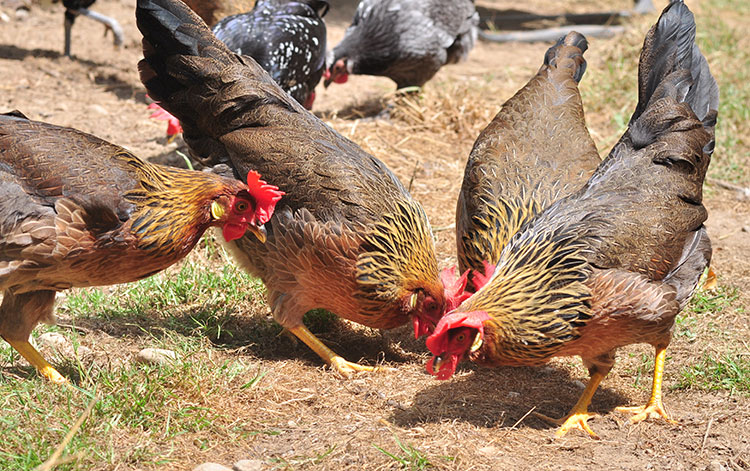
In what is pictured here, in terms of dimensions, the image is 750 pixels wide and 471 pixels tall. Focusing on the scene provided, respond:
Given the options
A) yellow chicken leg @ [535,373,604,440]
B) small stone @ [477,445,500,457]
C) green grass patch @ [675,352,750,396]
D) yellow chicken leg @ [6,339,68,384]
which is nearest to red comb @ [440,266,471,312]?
yellow chicken leg @ [535,373,604,440]

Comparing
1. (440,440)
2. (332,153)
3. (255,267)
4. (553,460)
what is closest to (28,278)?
(255,267)

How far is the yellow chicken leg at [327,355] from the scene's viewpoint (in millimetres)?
3803

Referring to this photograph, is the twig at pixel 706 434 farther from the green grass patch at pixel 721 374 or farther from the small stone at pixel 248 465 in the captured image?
the small stone at pixel 248 465

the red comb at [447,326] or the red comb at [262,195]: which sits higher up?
the red comb at [262,195]

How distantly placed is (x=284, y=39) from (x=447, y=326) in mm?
3766

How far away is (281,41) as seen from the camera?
5.98 m

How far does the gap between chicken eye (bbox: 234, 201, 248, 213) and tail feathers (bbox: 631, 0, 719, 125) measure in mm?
2195

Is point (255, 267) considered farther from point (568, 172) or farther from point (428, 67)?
point (428, 67)

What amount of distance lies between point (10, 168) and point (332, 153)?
1.55 m

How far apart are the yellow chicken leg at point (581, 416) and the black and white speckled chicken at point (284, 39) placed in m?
3.57

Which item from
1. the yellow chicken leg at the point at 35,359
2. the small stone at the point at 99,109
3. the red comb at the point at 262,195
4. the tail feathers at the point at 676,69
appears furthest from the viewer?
the small stone at the point at 99,109

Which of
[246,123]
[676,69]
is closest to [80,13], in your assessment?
[246,123]

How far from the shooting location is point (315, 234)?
367cm

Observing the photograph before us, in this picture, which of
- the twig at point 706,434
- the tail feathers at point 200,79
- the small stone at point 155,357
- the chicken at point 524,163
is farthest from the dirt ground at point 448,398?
the tail feathers at point 200,79
